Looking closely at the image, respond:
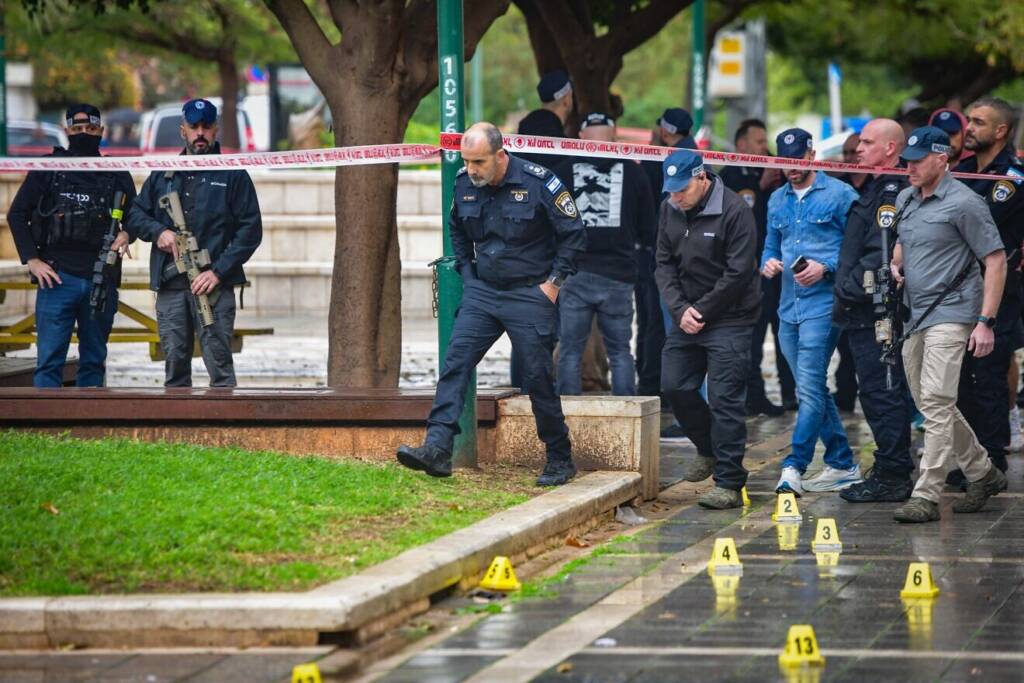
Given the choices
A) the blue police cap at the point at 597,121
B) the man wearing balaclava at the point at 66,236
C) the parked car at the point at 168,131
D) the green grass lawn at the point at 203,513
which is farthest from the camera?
the parked car at the point at 168,131

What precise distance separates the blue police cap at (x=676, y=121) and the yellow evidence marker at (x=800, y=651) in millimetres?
6710

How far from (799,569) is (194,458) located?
9.89 ft

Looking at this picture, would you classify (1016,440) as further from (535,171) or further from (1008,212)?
(535,171)

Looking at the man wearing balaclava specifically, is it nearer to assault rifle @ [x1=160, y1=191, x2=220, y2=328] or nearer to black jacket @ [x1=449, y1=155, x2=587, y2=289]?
assault rifle @ [x1=160, y1=191, x2=220, y2=328]

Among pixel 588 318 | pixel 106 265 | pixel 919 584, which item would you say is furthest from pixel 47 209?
pixel 919 584

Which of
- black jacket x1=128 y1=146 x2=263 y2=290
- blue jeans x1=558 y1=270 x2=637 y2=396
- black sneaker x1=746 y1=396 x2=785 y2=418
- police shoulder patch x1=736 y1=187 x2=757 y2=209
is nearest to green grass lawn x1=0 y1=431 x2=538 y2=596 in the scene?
black jacket x1=128 y1=146 x2=263 y2=290

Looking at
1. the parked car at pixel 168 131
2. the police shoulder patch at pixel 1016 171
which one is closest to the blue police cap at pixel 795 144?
the police shoulder patch at pixel 1016 171

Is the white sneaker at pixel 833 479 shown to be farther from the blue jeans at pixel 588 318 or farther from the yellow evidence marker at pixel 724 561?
the yellow evidence marker at pixel 724 561

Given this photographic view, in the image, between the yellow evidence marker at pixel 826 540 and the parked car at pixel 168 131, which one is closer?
the yellow evidence marker at pixel 826 540

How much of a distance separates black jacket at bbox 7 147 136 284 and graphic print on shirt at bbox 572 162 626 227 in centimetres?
277

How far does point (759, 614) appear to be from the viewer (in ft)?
22.4

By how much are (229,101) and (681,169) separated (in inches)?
852

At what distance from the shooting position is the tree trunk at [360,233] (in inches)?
436

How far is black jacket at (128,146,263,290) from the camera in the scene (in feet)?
34.8
